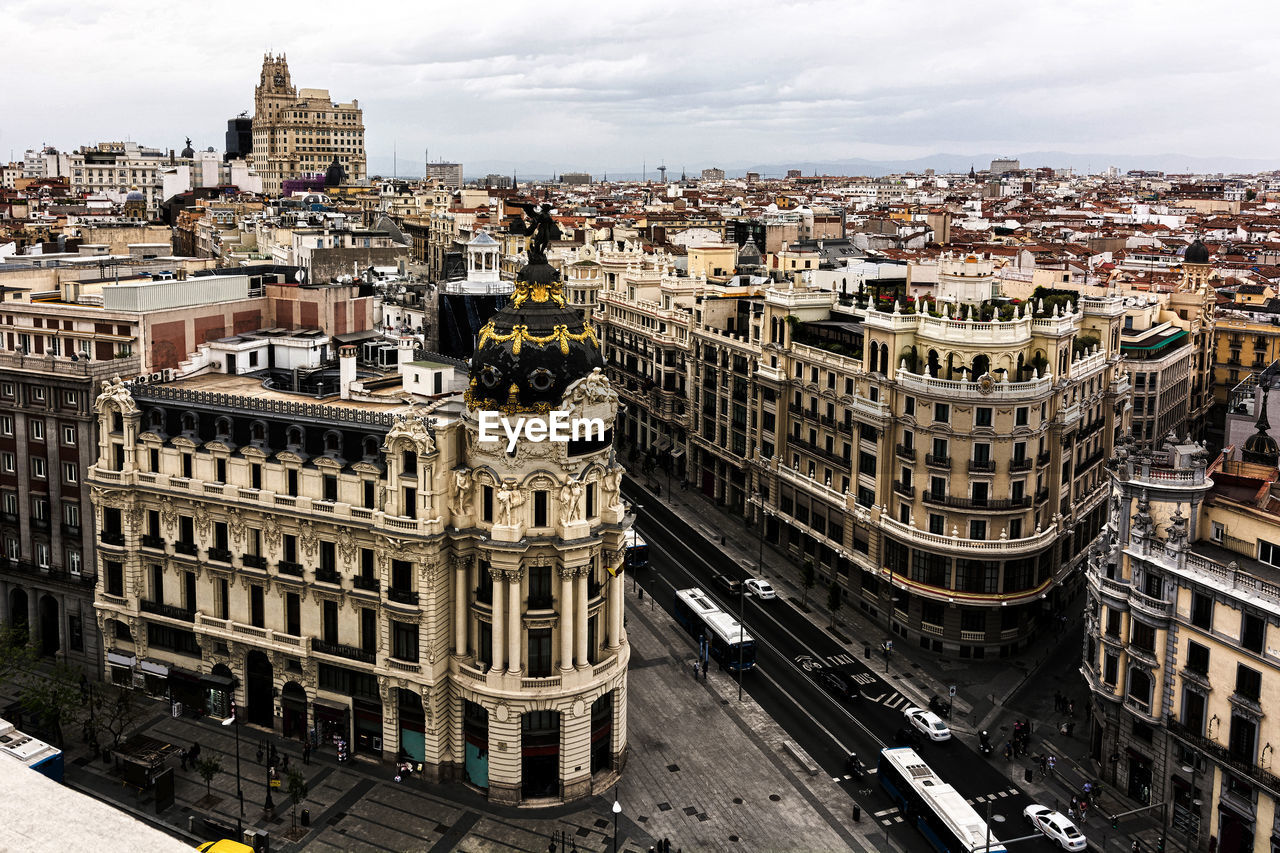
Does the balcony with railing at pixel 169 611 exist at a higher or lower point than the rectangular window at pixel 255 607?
lower

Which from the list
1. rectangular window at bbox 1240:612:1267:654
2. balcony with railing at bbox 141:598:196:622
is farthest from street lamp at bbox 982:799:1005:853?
balcony with railing at bbox 141:598:196:622

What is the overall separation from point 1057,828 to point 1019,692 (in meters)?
22.8

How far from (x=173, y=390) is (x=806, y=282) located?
74.3 meters

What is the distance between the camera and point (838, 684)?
92500mm

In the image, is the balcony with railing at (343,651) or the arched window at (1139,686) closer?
the arched window at (1139,686)

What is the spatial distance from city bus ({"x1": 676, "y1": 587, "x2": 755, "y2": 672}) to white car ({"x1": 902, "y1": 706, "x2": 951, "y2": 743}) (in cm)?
1361

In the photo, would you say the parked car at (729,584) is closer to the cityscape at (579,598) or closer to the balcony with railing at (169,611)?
the cityscape at (579,598)

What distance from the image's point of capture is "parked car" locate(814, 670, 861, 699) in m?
92.1

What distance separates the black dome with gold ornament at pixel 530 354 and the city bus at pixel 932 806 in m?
32.2

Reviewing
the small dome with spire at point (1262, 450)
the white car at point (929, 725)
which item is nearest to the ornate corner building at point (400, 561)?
the white car at point (929, 725)

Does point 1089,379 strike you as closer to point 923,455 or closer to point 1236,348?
point 923,455

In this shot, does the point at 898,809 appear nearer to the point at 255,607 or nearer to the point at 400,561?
the point at 400,561

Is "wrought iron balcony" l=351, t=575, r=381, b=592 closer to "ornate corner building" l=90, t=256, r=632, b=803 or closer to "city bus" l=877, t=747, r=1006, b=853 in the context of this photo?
"ornate corner building" l=90, t=256, r=632, b=803

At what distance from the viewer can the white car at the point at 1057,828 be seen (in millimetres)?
71713
